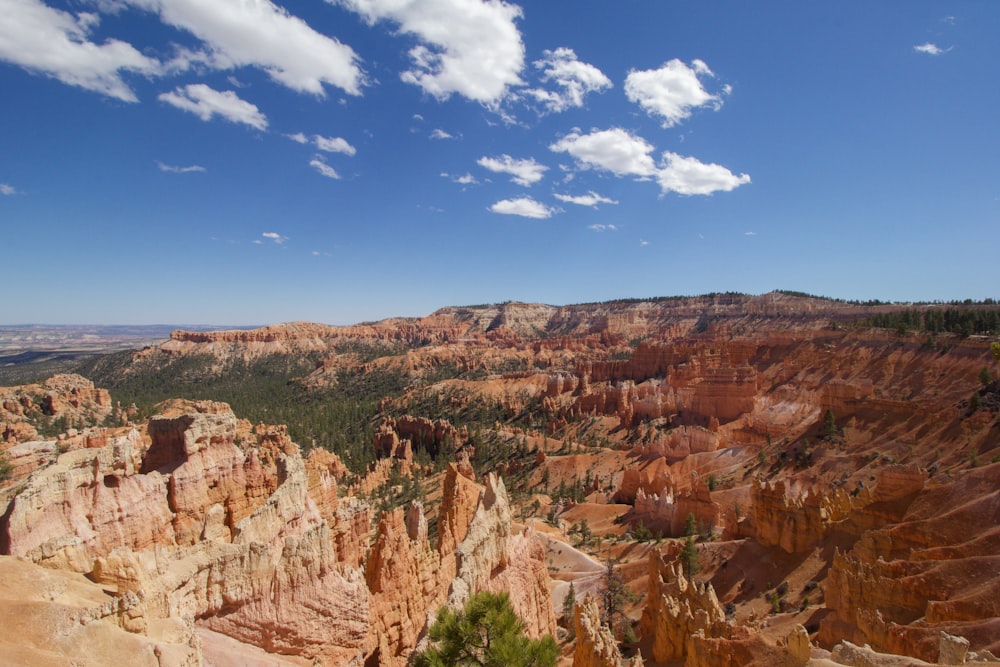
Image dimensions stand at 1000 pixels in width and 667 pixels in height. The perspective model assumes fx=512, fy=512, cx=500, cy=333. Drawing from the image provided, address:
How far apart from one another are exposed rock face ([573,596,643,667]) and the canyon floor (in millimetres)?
79

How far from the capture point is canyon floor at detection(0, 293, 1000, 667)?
33.7 feet

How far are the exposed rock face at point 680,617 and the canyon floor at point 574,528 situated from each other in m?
0.09

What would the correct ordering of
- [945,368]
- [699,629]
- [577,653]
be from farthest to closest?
[945,368] < [699,629] < [577,653]

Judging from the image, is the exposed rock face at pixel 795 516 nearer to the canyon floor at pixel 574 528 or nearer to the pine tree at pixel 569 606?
the canyon floor at pixel 574 528

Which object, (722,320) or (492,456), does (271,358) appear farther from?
(722,320)

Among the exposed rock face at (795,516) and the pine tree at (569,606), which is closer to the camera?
the exposed rock face at (795,516)

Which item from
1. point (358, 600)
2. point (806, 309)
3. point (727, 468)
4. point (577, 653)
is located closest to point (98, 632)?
point (358, 600)

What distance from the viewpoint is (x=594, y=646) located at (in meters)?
14.0

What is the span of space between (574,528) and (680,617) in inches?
948

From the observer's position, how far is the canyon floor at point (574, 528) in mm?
10273

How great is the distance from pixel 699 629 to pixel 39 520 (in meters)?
18.4

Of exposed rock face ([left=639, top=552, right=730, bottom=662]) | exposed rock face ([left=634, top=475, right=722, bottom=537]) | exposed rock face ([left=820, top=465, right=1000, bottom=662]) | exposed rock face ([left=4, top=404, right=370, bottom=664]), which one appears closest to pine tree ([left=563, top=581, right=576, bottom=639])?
exposed rock face ([left=639, top=552, right=730, bottom=662])

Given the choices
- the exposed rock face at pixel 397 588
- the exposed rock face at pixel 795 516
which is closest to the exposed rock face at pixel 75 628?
the exposed rock face at pixel 397 588

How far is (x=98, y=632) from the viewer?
6.91 metres
